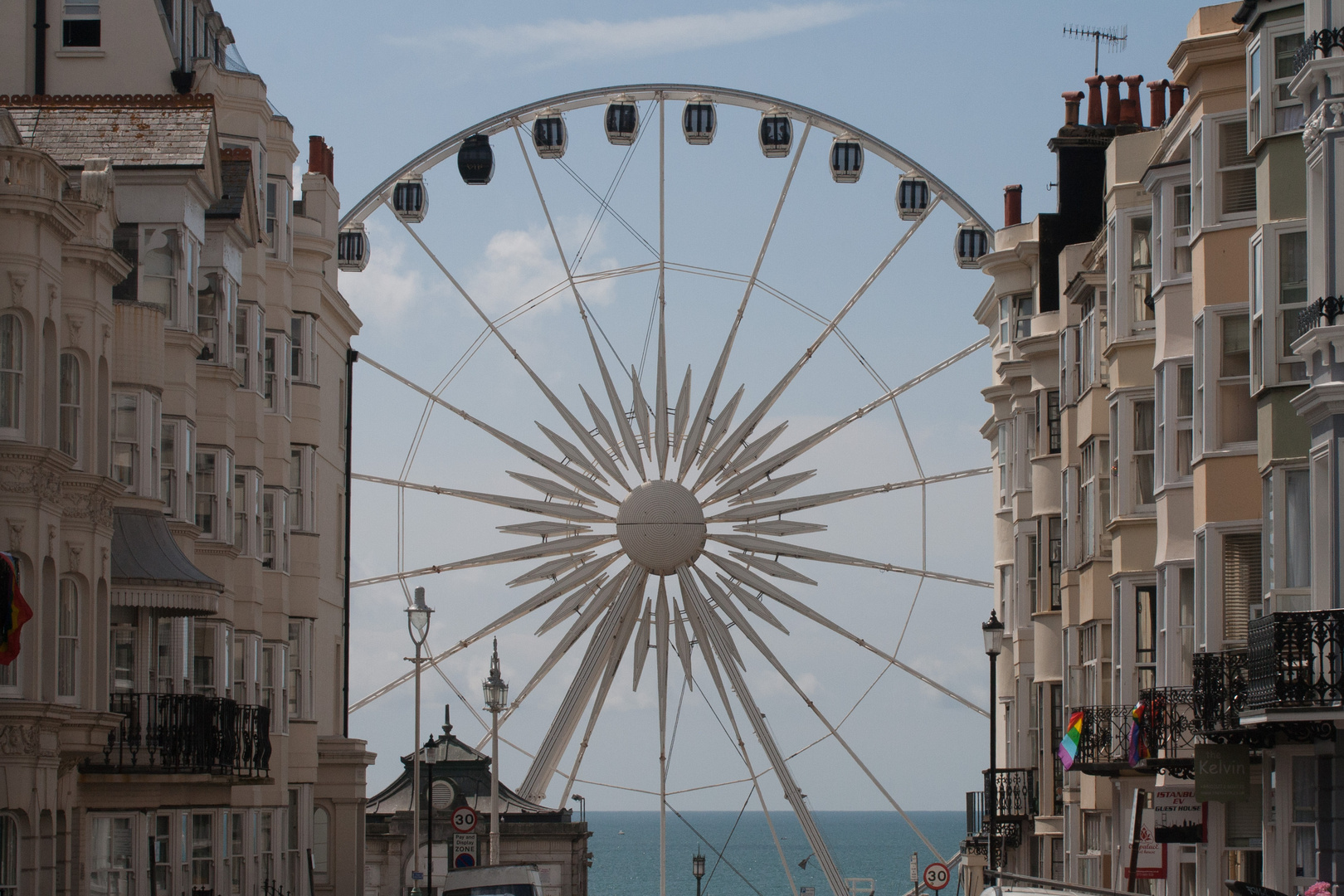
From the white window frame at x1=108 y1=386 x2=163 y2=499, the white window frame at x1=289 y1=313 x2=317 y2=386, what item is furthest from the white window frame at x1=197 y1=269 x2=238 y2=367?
the white window frame at x1=289 y1=313 x2=317 y2=386

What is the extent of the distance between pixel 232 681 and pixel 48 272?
10.6 metres

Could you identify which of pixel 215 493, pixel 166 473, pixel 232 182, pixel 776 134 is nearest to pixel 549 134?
pixel 776 134

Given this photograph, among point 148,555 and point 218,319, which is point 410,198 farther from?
point 148,555

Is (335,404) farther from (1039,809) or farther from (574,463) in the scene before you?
(1039,809)

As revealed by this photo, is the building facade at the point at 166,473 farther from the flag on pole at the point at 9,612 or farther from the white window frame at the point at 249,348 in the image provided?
the flag on pole at the point at 9,612

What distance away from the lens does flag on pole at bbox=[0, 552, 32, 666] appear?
21781mm

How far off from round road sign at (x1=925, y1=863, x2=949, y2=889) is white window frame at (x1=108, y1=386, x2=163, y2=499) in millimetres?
14018

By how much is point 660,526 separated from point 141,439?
14.5 metres

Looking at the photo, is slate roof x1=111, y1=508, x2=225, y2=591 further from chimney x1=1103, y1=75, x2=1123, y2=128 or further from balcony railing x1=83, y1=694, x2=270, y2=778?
chimney x1=1103, y1=75, x2=1123, y2=128

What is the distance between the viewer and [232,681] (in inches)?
1375

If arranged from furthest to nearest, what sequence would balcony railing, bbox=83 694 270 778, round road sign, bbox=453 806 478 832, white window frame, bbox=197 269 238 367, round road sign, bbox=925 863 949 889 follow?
round road sign, bbox=925 863 949 889
round road sign, bbox=453 806 478 832
white window frame, bbox=197 269 238 367
balcony railing, bbox=83 694 270 778

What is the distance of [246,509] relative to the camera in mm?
36062

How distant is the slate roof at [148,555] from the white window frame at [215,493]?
11.9ft

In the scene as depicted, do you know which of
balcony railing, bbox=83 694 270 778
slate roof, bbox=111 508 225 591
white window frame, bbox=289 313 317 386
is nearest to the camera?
balcony railing, bbox=83 694 270 778
